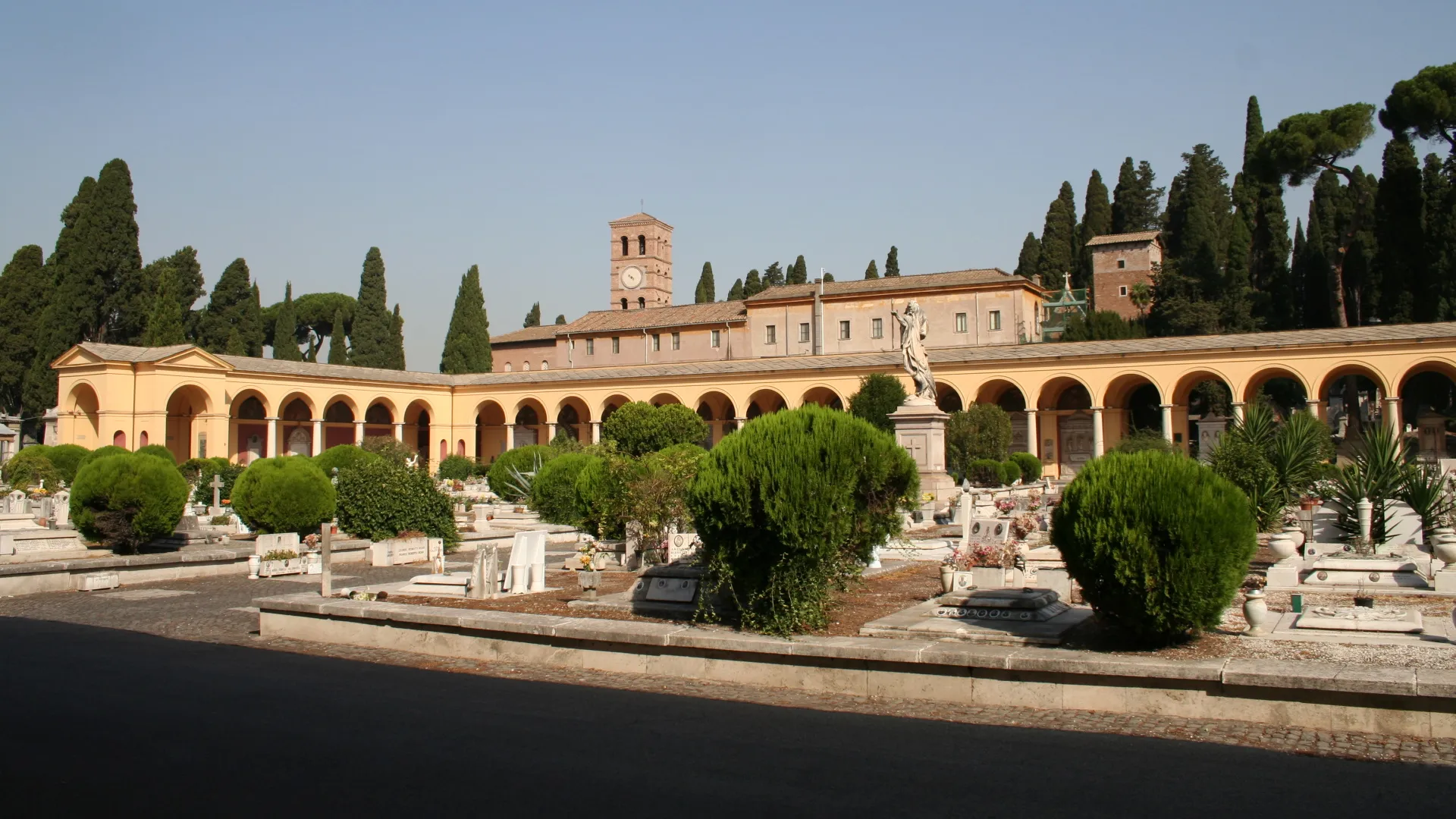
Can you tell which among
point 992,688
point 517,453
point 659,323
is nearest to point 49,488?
point 517,453

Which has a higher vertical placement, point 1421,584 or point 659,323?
point 659,323

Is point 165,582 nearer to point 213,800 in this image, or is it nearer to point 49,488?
point 213,800

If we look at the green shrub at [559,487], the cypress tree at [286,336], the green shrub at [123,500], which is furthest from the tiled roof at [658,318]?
the green shrub at [123,500]

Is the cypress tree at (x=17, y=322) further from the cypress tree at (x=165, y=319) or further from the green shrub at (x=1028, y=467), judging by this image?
the green shrub at (x=1028, y=467)

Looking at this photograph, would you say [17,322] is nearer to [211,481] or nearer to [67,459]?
[67,459]

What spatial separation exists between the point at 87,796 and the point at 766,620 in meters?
4.63

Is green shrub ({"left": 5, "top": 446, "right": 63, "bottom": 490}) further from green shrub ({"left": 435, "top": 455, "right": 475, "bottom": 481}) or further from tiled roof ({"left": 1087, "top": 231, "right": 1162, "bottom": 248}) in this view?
tiled roof ({"left": 1087, "top": 231, "right": 1162, "bottom": 248})

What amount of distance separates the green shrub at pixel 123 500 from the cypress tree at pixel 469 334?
4593 centimetres

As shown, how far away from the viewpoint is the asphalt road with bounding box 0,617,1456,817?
16.6 ft

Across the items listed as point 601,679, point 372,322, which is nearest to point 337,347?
point 372,322

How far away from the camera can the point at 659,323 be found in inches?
2323

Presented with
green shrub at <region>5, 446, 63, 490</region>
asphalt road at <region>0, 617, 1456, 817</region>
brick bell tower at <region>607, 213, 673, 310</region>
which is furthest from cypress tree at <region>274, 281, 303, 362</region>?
asphalt road at <region>0, 617, 1456, 817</region>

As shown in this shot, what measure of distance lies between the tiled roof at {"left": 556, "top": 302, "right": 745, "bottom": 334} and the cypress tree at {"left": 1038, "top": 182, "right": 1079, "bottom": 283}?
18955 mm

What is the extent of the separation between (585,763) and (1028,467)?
3211cm
